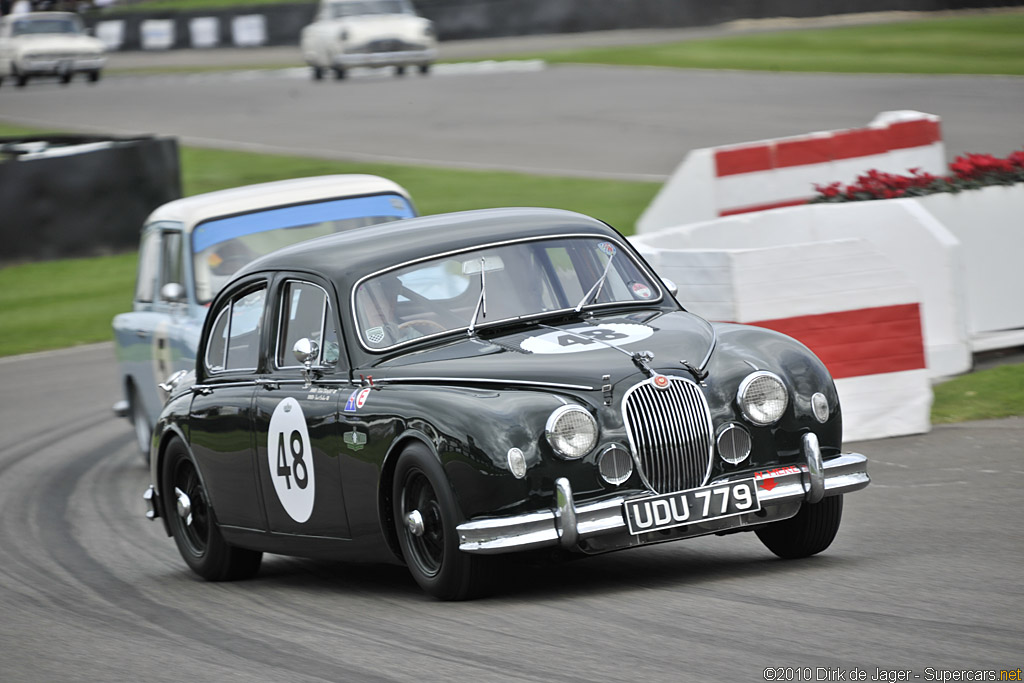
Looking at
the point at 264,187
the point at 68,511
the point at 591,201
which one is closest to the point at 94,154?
the point at 591,201

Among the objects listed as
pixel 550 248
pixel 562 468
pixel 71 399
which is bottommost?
pixel 71 399

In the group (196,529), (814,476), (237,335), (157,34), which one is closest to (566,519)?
(814,476)

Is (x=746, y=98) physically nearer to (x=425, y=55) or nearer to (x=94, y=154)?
(x=425, y=55)

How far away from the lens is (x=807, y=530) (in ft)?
21.9

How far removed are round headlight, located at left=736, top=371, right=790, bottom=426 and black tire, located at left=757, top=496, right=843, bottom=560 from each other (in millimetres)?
443

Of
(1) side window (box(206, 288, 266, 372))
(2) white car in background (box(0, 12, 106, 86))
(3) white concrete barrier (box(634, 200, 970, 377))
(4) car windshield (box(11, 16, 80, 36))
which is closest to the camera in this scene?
(1) side window (box(206, 288, 266, 372))

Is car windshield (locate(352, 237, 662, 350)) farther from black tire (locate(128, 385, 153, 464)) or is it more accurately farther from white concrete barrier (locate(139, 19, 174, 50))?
white concrete barrier (locate(139, 19, 174, 50))

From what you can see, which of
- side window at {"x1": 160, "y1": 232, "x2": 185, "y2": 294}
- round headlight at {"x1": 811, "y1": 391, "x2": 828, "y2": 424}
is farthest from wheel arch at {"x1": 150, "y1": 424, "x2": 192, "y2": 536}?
round headlight at {"x1": 811, "y1": 391, "x2": 828, "y2": 424}

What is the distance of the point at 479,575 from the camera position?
20.6 ft

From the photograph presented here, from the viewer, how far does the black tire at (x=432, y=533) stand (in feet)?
20.3

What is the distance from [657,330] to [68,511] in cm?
482

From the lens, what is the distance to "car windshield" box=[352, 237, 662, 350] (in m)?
7.02

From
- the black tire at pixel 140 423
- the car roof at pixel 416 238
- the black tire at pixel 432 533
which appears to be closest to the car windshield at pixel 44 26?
the black tire at pixel 140 423

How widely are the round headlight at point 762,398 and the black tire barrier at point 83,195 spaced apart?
15.2m
